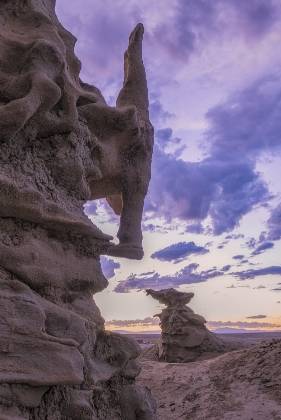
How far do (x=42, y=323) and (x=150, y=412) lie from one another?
4.95 feet

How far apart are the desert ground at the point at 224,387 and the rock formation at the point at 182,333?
2.97 meters

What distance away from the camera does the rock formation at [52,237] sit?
2484 mm

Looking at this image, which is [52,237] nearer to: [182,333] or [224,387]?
[224,387]

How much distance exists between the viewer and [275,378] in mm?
6859

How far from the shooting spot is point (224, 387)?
281 inches

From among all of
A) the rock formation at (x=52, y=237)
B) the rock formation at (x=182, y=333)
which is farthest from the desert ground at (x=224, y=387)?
the rock formation at (x=52, y=237)

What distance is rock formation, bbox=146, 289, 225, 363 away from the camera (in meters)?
11.8

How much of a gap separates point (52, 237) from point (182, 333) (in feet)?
30.6

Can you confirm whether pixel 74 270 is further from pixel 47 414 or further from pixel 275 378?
pixel 275 378

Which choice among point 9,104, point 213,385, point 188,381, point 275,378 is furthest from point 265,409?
point 9,104

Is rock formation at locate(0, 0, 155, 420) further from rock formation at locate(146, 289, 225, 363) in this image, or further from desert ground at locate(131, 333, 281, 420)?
rock formation at locate(146, 289, 225, 363)

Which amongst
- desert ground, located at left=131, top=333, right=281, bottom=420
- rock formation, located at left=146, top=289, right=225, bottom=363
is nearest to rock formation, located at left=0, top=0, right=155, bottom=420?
desert ground, located at left=131, top=333, right=281, bottom=420

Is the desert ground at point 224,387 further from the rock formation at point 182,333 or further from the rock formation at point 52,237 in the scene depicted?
the rock formation at point 52,237

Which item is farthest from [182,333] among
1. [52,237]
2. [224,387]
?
[52,237]
